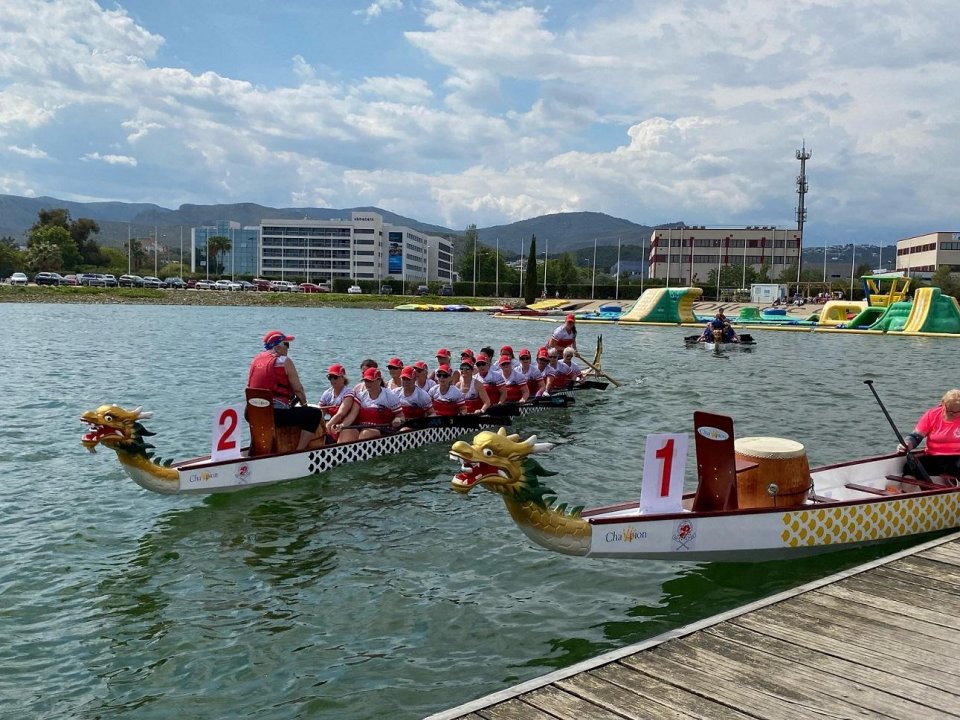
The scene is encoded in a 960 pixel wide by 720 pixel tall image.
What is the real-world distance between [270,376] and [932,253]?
429 ft

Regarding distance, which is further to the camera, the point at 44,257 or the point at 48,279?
the point at 44,257

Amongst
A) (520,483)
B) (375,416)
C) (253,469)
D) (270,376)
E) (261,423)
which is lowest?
(253,469)

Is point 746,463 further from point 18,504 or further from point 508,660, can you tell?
point 18,504

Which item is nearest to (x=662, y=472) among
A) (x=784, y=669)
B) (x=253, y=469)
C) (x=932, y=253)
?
(x=784, y=669)

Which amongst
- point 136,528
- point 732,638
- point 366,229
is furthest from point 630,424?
point 366,229

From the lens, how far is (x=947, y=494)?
31.0 ft

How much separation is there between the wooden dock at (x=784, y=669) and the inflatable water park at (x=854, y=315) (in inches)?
1930

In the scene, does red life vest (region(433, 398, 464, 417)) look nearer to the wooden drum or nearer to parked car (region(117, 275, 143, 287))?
the wooden drum

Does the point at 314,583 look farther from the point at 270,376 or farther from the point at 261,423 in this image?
the point at 270,376

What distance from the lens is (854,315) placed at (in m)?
59.2

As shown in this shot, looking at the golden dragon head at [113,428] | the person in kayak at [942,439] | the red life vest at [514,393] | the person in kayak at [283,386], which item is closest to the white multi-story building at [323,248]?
the red life vest at [514,393]

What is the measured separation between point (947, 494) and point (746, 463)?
2888 mm

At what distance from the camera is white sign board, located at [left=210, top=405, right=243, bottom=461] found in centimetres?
1114

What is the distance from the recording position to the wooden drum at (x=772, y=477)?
8.54 meters
